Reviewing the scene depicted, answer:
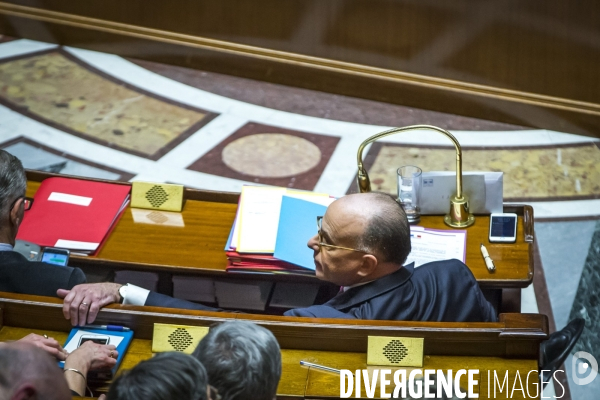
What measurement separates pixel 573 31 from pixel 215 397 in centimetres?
423

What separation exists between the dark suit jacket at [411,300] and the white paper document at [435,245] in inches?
12.5

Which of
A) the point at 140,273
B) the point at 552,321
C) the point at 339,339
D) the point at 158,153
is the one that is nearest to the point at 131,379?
the point at 339,339

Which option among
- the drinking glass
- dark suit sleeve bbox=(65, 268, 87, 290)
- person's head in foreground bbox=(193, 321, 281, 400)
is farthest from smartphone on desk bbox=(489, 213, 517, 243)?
dark suit sleeve bbox=(65, 268, 87, 290)

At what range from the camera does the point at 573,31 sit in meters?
5.22

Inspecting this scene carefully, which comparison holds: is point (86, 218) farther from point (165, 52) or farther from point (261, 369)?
point (165, 52)

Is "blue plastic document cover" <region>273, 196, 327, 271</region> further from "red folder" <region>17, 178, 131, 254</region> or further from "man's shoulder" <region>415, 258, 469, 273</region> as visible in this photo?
"red folder" <region>17, 178, 131, 254</region>

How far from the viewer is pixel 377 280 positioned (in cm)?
284

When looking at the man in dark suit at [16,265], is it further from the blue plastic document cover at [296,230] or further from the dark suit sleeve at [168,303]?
the blue plastic document cover at [296,230]

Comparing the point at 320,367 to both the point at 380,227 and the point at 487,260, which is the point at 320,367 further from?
the point at 487,260

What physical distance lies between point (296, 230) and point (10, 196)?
114 centimetres

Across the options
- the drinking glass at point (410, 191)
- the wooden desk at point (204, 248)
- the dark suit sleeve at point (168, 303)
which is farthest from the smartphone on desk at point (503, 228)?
the dark suit sleeve at point (168, 303)

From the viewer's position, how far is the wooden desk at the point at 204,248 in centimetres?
323

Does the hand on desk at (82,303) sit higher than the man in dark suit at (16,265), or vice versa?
the man in dark suit at (16,265)

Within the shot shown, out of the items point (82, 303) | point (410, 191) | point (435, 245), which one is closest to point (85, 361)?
point (82, 303)
